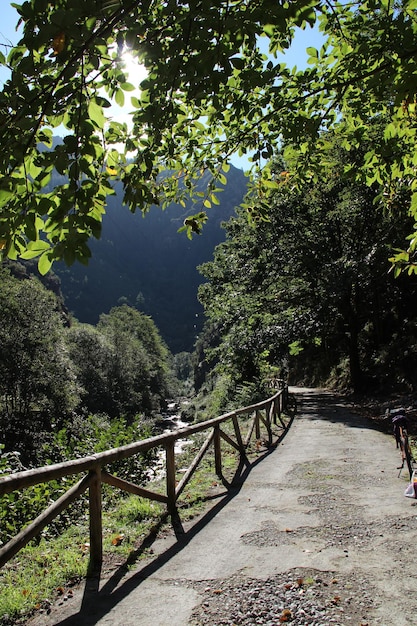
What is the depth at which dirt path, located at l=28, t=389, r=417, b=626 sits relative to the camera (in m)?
3.43

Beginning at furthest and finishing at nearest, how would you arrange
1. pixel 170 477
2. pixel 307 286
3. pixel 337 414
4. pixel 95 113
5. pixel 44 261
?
pixel 307 286 < pixel 337 414 < pixel 170 477 < pixel 95 113 < pixel 44 261

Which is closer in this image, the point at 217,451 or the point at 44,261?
the point at 44,261

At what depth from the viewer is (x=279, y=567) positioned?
13.7ft

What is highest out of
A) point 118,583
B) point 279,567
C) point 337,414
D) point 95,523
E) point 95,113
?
point 95,113

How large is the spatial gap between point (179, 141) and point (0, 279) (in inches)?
1140

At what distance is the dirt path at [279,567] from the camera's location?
3.43 m

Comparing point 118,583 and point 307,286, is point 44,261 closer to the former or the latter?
A: point 118,583

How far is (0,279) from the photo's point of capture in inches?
1198

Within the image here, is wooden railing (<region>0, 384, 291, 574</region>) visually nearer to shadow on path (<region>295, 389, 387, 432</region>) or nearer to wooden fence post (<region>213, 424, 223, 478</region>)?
wooden fence post (<region>213, 424, 223, 478</region>)

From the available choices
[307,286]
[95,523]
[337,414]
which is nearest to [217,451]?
[95,523]

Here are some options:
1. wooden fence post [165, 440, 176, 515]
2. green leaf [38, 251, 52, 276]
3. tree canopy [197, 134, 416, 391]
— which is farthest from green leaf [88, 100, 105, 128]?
tree canopy [197, 134, 416, 391]

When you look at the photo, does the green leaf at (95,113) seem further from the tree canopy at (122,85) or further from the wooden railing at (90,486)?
the wooden railing at (90,486)

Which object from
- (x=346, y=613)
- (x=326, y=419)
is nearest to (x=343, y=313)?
(x=326, y=419)

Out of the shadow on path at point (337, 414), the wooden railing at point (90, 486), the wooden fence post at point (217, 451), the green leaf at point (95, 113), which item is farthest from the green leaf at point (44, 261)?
the shadow on path at point (337, 414)
